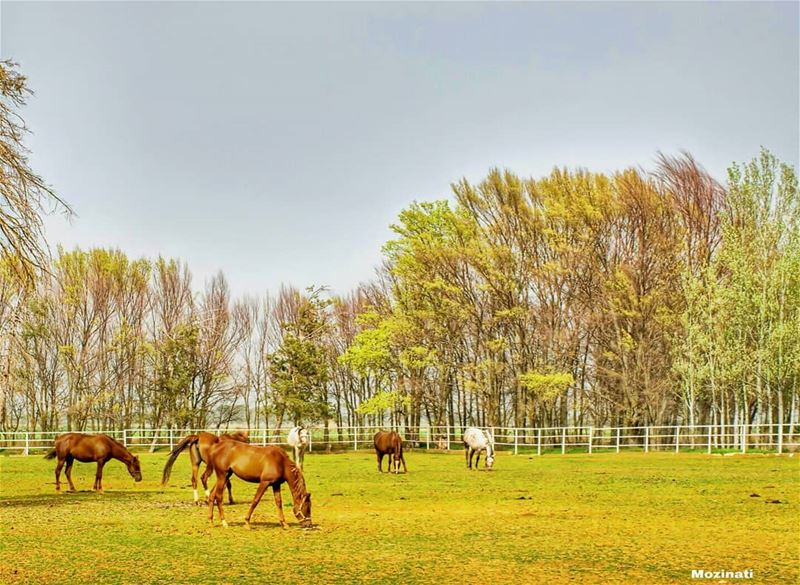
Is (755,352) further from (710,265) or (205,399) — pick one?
(205,399)

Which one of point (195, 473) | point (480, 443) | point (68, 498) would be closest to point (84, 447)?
point (68, 498)

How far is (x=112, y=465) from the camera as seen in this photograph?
97.2ft

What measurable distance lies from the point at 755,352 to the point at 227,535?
30.9 meters

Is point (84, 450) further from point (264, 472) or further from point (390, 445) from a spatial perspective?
point (390, 445)

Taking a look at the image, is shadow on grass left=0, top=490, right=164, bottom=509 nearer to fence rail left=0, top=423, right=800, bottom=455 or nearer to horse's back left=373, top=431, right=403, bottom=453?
horse's back left=373, top=431, right=403, bottom=453

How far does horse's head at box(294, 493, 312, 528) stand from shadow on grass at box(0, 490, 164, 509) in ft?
20.6

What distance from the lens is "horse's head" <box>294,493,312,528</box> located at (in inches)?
484

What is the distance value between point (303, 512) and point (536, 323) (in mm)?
31889

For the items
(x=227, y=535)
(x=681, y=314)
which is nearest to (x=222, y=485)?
(x=227, y=535)

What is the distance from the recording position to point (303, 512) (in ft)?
40.5

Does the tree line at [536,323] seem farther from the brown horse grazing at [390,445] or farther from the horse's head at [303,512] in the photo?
the horse's head at [303,512]

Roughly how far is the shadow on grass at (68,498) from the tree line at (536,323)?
17.6 meters

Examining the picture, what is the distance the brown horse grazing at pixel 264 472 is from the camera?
40.4 feet

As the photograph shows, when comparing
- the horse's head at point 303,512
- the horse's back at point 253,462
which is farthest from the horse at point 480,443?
the horse's back at point 253,462
